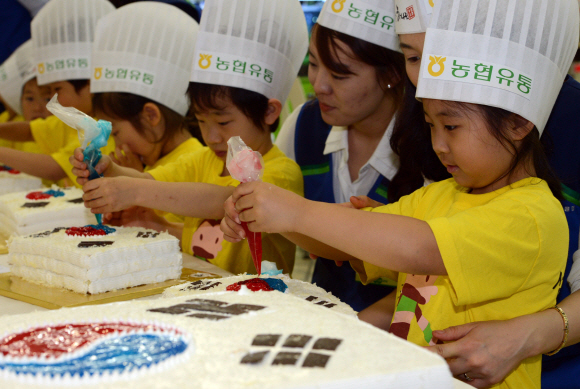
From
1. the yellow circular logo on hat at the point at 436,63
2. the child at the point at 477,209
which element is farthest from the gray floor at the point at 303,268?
the yellow circular logo on hat at the point at 436,63

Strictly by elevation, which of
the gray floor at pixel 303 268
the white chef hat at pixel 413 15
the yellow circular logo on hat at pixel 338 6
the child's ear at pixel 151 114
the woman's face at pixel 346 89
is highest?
the yellow circular logo on hat at pixel 338 6

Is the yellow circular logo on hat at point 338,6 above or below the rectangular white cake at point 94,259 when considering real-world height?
above

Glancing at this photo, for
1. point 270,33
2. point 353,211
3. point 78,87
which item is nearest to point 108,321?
point 353,211

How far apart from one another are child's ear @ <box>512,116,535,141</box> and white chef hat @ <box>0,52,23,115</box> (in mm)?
3832

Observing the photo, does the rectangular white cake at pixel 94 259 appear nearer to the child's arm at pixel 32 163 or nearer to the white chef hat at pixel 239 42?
the white chef hat at pixel 239 42

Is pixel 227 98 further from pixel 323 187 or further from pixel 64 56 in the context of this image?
pixel 64 56

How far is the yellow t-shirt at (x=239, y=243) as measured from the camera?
229 cm

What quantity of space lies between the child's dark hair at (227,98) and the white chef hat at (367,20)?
0.45 meters

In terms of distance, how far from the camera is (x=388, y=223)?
1320 mm

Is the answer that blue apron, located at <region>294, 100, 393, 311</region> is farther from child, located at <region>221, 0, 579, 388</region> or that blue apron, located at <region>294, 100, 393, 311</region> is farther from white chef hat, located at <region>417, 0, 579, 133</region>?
white chef hat, located at <region>417, 0, 579, 133</region>

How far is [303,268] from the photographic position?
503 centimetres

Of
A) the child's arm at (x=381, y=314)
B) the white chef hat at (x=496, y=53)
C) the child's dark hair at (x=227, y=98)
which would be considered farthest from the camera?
the child's dark hair at (x=227, y=98)

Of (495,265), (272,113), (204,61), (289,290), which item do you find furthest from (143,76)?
(495,265)

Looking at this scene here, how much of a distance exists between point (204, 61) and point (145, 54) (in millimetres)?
628
